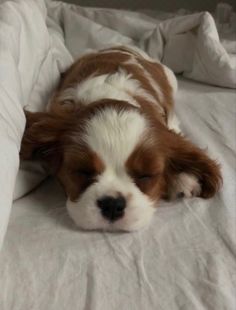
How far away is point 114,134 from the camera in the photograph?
1364 millimetres

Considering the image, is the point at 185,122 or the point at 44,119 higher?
the point at 44,119

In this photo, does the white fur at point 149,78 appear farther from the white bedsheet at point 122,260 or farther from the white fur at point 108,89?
the white bedsheet at point 122,260

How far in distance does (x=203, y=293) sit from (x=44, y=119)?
27.9 inches

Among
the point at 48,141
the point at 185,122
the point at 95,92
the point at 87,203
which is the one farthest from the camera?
the point at 185,122

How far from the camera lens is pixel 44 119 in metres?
1.52

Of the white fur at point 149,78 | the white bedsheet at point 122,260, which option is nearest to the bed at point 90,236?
the white bedsheet at point 122,260

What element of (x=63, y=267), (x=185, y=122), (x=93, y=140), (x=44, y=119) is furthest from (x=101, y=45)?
(x=63, y=267)

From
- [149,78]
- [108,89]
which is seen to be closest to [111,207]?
[108,89]

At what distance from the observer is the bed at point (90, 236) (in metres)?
1.10

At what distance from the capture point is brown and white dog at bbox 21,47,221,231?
132 cm

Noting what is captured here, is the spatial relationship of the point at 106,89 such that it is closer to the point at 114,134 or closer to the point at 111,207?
the point at 114,134

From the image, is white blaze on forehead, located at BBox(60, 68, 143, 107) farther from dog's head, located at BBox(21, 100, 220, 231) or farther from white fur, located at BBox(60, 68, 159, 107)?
dog's head, located at BBox(21, 100, 220, 231)

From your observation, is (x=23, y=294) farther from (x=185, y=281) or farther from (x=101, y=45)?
(x=101, y=45)

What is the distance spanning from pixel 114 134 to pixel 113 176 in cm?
11
